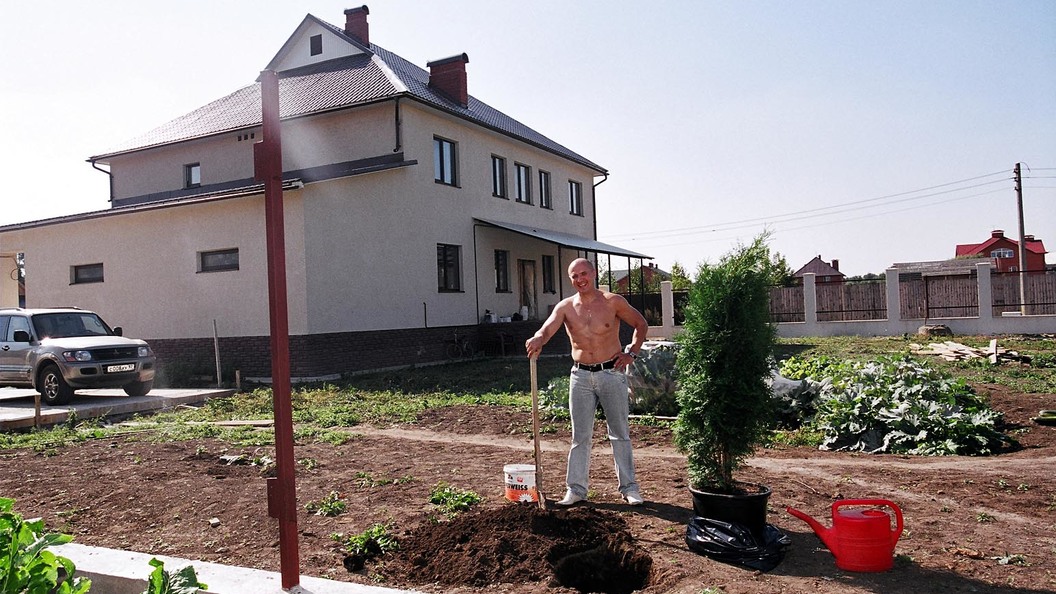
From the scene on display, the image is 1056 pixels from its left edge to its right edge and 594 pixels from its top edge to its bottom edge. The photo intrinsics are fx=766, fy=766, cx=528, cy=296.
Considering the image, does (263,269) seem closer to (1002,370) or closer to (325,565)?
(325,565)

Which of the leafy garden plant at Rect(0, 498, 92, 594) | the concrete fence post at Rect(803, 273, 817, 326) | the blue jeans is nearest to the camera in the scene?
the leafy garden plant at Rect(0, 498, 92, 594)

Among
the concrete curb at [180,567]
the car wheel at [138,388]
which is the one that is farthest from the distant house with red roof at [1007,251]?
the concrete curb at [180,567]

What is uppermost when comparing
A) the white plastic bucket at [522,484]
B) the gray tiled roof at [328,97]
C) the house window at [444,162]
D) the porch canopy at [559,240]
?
the gray tiled roof at [328,97]

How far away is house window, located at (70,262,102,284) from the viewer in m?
20.1

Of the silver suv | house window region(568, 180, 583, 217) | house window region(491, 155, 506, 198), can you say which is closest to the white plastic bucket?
the silver suv

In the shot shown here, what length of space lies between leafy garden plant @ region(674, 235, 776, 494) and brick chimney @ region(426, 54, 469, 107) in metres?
20.3

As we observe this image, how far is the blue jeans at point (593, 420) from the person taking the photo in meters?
5.76

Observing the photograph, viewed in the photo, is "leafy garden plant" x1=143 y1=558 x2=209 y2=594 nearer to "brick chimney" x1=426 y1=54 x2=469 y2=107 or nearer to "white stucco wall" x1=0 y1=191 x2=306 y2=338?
"white stucco wall" x1=0 y1=191 x2=306 y2=338

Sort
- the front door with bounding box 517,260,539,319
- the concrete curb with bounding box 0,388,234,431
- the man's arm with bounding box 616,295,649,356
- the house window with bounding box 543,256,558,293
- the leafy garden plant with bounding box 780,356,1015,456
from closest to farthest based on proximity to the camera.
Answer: the man's arm with bounding box 616,295,649,356
the leafy garden plant with bounding box 780,356,1015,456
the concrete curb with bounding box 0,388,234,431
the front door with bounding box 517,260,539,319
the house window with bounding box 543,256,558,293

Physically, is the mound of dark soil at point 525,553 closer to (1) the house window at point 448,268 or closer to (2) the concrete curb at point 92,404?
(2) the concrete curb at point 92,404

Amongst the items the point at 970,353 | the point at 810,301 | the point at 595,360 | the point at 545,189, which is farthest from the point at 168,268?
the point at 810,301

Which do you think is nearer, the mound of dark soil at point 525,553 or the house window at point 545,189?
the mound of dark soil at point 525,553

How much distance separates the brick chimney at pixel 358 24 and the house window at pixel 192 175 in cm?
647

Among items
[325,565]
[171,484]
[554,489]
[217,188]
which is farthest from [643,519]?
[217,188]
